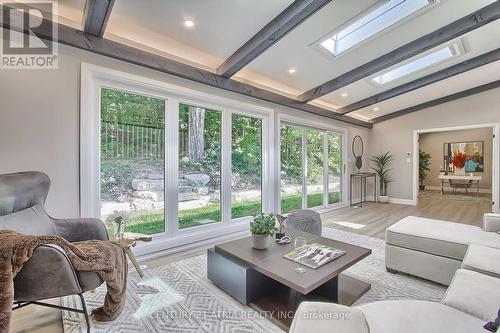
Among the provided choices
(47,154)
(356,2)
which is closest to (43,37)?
(47,154)

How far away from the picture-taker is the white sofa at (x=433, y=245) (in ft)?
7.25

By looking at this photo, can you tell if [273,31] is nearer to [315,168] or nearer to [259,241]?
[259,241]

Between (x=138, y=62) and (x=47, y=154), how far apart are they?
142cm

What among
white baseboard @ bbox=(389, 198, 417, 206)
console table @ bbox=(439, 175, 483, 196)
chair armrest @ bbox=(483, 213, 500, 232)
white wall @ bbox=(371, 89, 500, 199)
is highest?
white wall @ bbox=(371, 89, 500, 199)

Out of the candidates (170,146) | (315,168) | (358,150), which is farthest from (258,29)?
(358,150)

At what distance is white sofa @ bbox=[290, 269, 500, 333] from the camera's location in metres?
0.99

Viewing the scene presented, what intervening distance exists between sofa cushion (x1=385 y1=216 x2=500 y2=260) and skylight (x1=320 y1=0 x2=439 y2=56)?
2.46 m

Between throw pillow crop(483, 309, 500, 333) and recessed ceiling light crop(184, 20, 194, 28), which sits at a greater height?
recessed ceiling light crop(184, 20, 194, 28)

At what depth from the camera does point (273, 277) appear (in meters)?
1.67

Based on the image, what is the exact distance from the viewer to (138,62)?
291 centimetres

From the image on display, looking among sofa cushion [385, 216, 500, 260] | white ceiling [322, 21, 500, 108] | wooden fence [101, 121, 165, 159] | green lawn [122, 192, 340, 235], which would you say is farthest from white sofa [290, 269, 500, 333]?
white ceiling [322, 21, 500, 108]

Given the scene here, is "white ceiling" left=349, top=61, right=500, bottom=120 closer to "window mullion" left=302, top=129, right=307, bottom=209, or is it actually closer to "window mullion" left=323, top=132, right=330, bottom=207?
"window mullion" left=323, top=132, right=330, bottom=207

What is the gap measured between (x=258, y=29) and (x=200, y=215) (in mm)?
2673

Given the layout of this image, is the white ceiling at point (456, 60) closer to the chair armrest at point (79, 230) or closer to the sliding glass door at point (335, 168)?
the sliding glass door at point (335, 168)
